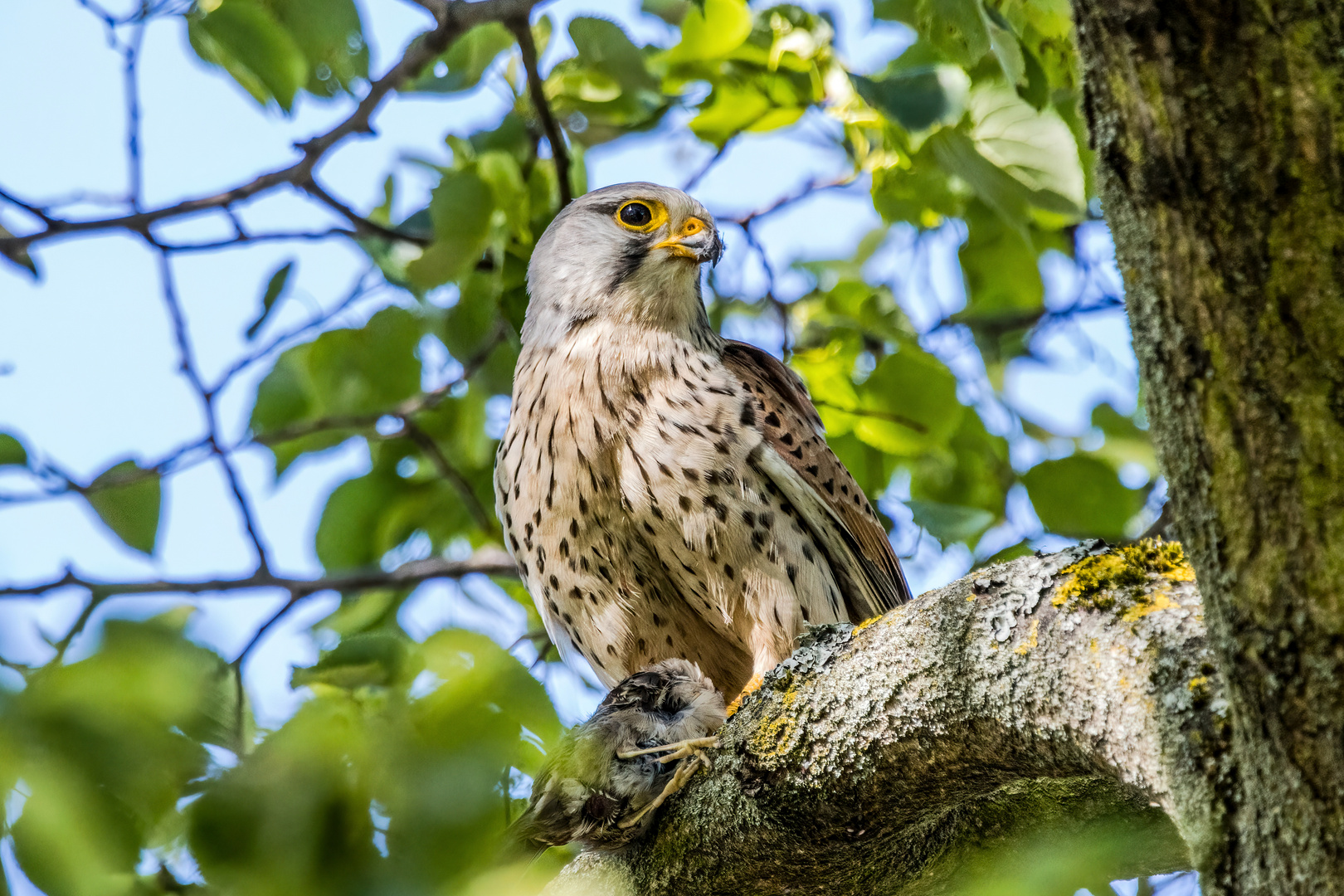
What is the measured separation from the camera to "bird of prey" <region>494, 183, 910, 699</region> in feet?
10.7

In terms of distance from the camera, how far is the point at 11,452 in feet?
9.88

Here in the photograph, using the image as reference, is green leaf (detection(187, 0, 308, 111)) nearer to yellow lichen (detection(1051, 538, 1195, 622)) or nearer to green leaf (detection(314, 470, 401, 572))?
green leaf (detection(314, 470, 401, 572))

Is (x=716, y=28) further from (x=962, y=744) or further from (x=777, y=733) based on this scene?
(x=962, y=744)

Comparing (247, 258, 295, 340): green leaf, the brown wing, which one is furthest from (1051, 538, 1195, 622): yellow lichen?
(247, 258, 295, 340): green leaf

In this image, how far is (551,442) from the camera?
11.2 feet

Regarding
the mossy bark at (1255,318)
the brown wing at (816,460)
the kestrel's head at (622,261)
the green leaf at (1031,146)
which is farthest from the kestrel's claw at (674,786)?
the green leaf at (1031,146)

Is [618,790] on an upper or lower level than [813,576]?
lower

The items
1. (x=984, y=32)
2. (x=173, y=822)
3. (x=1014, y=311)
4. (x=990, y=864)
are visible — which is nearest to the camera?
(x=173, y=822)

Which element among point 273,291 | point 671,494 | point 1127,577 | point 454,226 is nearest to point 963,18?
point 671,494

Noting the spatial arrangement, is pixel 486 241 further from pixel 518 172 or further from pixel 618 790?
pixel 618 790

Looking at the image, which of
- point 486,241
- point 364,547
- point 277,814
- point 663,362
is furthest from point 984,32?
point 364,547

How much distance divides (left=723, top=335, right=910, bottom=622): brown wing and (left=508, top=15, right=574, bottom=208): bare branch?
0.96 meters

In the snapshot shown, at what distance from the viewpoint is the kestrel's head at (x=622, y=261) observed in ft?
12.6

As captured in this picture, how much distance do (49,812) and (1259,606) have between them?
3.76ft
